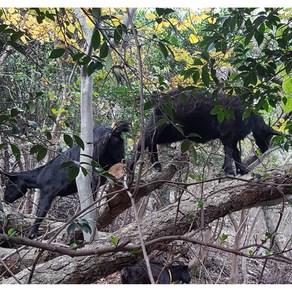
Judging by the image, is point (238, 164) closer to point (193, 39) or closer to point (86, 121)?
point (193, 39)

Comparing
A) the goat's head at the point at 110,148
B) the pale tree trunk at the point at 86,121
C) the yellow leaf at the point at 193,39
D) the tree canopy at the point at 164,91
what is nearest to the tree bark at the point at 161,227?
the tree canopy at the point at 164,91

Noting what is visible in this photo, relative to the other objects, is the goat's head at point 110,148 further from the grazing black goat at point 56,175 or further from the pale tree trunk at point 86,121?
the pale tree trunk at point 86,121

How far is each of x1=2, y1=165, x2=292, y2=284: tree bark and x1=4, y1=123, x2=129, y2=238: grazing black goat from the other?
0.36 m

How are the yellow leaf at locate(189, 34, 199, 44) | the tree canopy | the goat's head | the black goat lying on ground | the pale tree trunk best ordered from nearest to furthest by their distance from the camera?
1. the tree canopy
2. the pale tree trunk
3. the black goat lying on ground
4. the goat's head
5. the yellow leaf at locate(189, 34, 199, 44)

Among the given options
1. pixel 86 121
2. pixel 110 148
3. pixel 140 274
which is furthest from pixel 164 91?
pixel 140 274

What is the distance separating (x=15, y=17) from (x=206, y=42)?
111 cm

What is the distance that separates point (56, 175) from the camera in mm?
2320

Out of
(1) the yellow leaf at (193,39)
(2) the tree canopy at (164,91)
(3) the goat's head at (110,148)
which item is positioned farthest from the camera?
(1) the yellow leaf at (193,39)

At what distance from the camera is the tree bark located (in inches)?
66.9

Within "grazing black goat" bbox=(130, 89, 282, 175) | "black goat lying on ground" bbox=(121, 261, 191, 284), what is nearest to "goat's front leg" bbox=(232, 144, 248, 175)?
"grazing black goat" bbox=(130, 89, 282, 175)

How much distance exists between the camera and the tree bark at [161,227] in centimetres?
170

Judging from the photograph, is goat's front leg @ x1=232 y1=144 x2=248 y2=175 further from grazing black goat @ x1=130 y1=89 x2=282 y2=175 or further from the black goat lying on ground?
the black goat lying on ground

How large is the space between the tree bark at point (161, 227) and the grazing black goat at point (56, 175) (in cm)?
36

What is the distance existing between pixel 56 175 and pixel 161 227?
2.22ft
